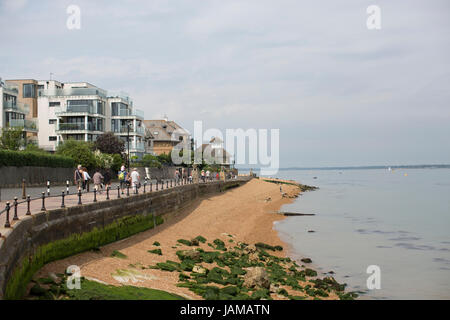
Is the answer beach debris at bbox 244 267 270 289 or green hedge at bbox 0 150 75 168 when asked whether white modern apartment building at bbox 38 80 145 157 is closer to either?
green hedge at bbox 0 150 75 168

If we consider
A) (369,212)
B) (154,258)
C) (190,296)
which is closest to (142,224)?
(154,258)

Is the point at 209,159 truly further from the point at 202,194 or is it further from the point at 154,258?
the point at 154,258

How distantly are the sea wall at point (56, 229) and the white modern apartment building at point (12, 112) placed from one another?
1469 inches

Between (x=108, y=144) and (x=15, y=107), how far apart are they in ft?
47.2

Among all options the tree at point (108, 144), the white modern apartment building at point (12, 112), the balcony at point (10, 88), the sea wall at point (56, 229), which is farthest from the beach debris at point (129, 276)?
the balcony at point (10, 88)

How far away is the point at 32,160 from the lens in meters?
35.8

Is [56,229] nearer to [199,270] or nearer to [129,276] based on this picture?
[129,276]

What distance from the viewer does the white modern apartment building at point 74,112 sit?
61875mm

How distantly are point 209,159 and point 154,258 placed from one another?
88464mm

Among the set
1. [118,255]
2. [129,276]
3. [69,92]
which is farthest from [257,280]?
[69,92]

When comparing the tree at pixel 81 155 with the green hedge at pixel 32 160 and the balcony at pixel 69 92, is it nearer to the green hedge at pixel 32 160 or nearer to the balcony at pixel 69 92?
the green hedge at pixel 32 160

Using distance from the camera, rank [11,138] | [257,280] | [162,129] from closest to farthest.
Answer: [257,280]
[11,138]
[162,129]

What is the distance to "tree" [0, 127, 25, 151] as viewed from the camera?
160 ft
